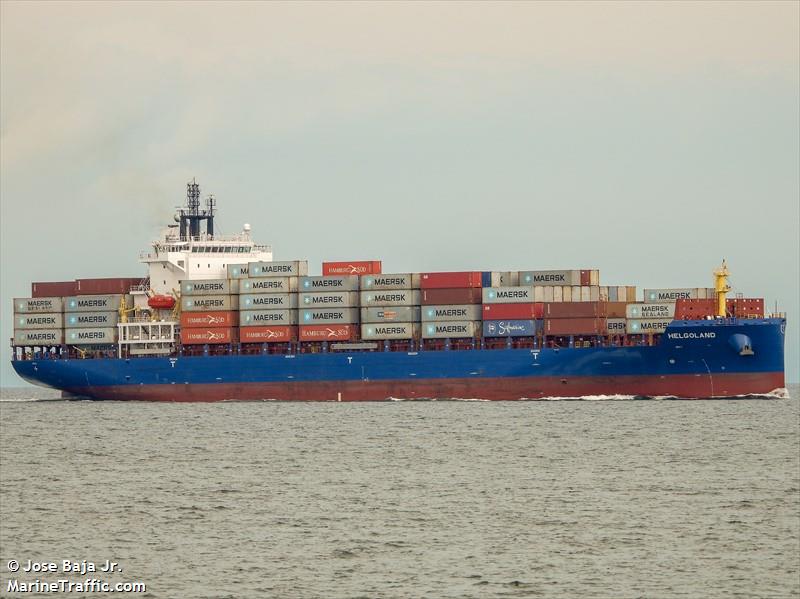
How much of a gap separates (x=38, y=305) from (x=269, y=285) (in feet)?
51.3

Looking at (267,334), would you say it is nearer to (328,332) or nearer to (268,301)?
(268,301)

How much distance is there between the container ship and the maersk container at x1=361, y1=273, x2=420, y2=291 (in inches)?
3.0

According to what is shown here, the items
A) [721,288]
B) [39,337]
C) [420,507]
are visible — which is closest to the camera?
[420,507]

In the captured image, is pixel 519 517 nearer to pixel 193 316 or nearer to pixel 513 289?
pixel 513 289

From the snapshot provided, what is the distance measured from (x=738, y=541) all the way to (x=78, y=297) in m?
56.6

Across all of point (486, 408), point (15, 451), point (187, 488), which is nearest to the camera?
point (187, 488)

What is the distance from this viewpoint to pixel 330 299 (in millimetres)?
74125

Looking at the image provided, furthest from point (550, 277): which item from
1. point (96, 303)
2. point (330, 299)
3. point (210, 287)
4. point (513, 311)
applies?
point (96, 303)

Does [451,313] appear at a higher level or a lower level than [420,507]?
higher

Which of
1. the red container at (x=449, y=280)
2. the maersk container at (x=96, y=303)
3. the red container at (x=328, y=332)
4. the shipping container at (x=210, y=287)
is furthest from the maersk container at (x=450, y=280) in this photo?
the maersk container at (x=96, y=303)

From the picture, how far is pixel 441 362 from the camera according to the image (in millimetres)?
71875

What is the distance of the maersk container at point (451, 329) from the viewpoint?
71938 millimetres

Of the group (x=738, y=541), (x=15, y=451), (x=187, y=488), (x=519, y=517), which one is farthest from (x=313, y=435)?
(x=738, y=541)

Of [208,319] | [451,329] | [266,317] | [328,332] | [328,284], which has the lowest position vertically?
[328,332]
